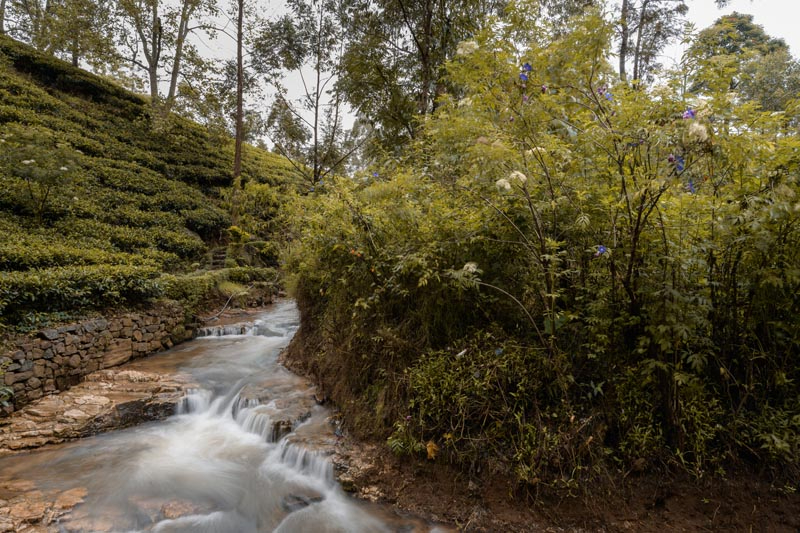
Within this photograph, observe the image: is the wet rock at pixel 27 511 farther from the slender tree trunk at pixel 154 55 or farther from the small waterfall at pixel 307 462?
the slender tree trunk at pixel 154 55

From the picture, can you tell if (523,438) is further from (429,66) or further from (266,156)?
(266,156)

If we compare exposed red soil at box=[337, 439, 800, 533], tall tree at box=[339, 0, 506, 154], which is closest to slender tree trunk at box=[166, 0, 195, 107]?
tall tree at box=[339, 0, 506, 154]

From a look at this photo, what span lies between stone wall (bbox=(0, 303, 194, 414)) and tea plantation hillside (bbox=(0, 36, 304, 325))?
41cm

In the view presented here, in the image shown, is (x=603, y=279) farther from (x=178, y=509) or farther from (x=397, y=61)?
(x=397, y=61)

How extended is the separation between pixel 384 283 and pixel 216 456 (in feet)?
10.0

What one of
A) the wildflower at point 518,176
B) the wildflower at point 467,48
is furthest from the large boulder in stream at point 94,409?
the wildflower at point 467,48

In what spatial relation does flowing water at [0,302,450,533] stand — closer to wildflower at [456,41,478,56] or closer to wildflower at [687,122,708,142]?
wildflower at [687,122,708,142]

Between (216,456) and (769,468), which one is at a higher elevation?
(769,468)

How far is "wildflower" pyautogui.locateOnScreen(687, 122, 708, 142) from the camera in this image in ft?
6.71

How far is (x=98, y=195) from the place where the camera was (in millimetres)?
11586

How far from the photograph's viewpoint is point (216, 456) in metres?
4.63

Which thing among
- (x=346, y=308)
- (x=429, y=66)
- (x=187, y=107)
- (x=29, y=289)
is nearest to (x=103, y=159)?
(x=187, y=107)

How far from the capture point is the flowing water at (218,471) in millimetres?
3553

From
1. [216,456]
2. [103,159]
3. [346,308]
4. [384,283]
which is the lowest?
[216,456]
